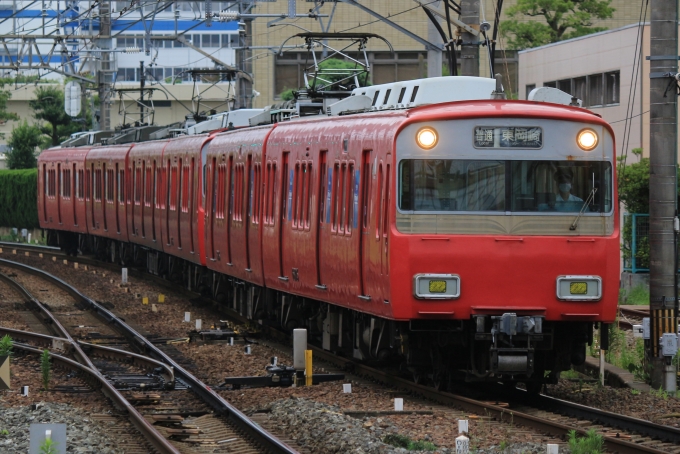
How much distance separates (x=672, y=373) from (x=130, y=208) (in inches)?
757

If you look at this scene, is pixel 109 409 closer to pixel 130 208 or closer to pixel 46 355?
pixel 46 355

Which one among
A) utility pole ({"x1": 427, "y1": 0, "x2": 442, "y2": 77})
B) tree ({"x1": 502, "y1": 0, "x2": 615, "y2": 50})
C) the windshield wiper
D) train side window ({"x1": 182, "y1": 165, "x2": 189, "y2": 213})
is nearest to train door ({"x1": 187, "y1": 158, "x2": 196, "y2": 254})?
train side window ({"x1": 182, "y1": 165, "x2": 189, "y2": 213})

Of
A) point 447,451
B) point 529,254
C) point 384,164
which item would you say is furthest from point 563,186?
point 447,451

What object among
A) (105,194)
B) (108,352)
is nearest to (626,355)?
(108,352)

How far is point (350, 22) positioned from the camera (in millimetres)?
60281

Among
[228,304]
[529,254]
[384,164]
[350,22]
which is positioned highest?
[350,22]

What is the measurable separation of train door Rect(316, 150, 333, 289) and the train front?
2.79 meters

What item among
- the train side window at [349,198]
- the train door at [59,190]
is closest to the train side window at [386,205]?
the train side window at [349,198]

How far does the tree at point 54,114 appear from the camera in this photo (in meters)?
62.6

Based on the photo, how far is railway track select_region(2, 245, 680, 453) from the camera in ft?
32.2

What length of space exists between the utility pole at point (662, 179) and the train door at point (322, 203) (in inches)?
134

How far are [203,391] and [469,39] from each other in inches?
220

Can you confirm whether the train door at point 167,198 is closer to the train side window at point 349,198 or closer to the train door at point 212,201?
the train door at point 212,201

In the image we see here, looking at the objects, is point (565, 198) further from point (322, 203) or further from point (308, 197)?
point (308, 197)
